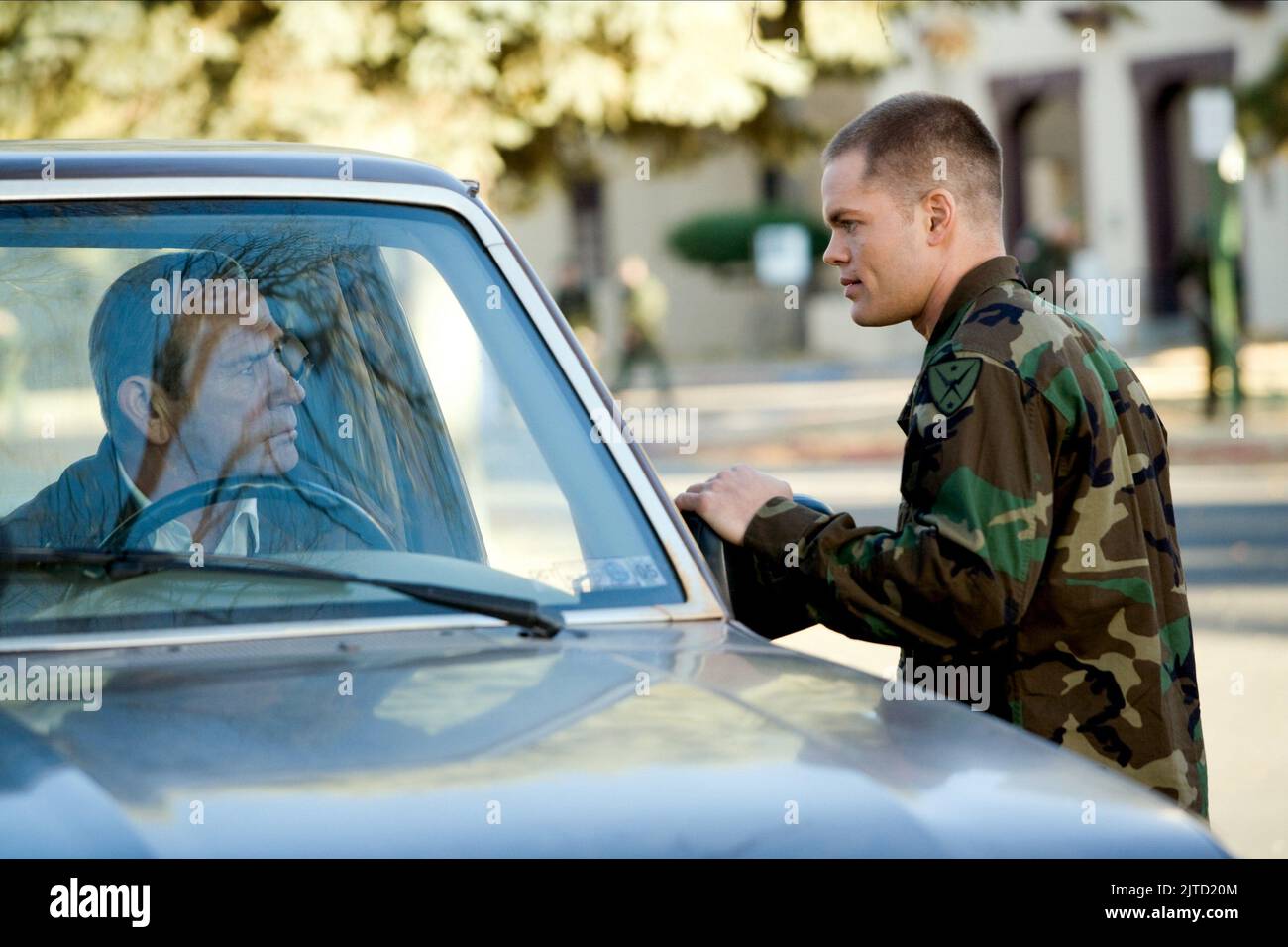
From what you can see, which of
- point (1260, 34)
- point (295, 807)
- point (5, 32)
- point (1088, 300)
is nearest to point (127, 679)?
point (295, 807)

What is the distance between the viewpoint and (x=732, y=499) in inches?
114

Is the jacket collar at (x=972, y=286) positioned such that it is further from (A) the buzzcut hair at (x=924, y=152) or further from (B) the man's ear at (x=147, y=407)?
(B) the man's ear at (x=147, y=407)

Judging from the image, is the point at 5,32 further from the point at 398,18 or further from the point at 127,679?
the point at 127,679

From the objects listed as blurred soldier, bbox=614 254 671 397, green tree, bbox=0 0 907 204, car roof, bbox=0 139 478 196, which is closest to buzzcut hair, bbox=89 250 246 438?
car roof, bbox=0 139 478 196

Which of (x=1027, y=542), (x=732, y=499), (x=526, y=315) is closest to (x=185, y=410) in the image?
(x=526, y=315)

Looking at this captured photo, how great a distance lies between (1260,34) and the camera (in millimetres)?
28891

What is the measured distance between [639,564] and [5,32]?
10.8 meters

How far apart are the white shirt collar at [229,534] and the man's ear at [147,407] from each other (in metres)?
0.10

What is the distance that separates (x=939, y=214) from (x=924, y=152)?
0.10 metres

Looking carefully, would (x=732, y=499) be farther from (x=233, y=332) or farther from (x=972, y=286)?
(x=233, y=332)

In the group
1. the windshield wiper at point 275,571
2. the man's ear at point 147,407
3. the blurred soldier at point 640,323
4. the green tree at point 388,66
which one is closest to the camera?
the windshield wiper at point 275,571

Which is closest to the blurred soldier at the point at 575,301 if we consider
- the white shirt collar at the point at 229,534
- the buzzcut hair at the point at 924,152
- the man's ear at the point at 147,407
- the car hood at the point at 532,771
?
the buzzcut hair at the point at 924,152

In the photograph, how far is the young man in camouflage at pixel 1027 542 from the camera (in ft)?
8.98

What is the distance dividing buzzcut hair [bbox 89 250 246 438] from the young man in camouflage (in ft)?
2.57
